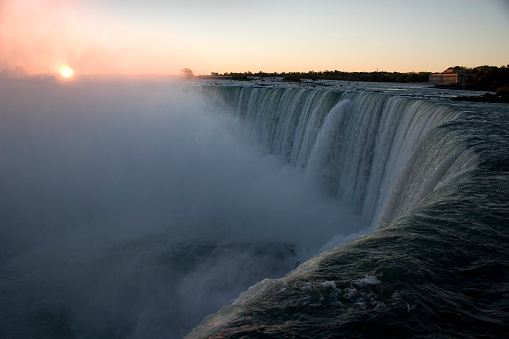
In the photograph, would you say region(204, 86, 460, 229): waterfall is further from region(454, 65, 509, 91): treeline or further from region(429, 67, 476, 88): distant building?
region(429, 67, 476, 88): distant building

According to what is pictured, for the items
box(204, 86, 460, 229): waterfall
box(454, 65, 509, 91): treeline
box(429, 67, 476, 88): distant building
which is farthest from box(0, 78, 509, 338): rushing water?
box(429, 67, 476, 88): distant building

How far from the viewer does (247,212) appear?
514 inches

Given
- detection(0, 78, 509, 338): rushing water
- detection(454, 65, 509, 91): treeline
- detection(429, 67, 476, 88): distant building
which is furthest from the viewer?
detection(429, 67, 476, 88): distant building

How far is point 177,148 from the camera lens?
1720cm

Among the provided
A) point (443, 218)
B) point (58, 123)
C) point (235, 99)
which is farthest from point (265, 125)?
point (443, 218)

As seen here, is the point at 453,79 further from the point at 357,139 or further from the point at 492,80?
the point at 357,139

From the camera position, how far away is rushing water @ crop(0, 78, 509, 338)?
341cm

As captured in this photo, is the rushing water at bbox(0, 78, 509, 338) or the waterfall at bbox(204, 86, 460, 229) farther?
the waterfall at bbox(204, 86, 460, 229)

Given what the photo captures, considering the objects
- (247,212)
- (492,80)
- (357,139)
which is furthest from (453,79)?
(247,212)

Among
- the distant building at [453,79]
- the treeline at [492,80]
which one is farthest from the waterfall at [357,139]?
the distant building at [453,79]

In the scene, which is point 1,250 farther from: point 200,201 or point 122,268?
→ point 200,201

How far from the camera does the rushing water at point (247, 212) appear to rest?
341 cm

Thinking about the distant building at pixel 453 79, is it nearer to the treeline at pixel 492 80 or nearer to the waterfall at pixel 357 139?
the treeline at pixel 492 80

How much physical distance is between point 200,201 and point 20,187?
600cm
